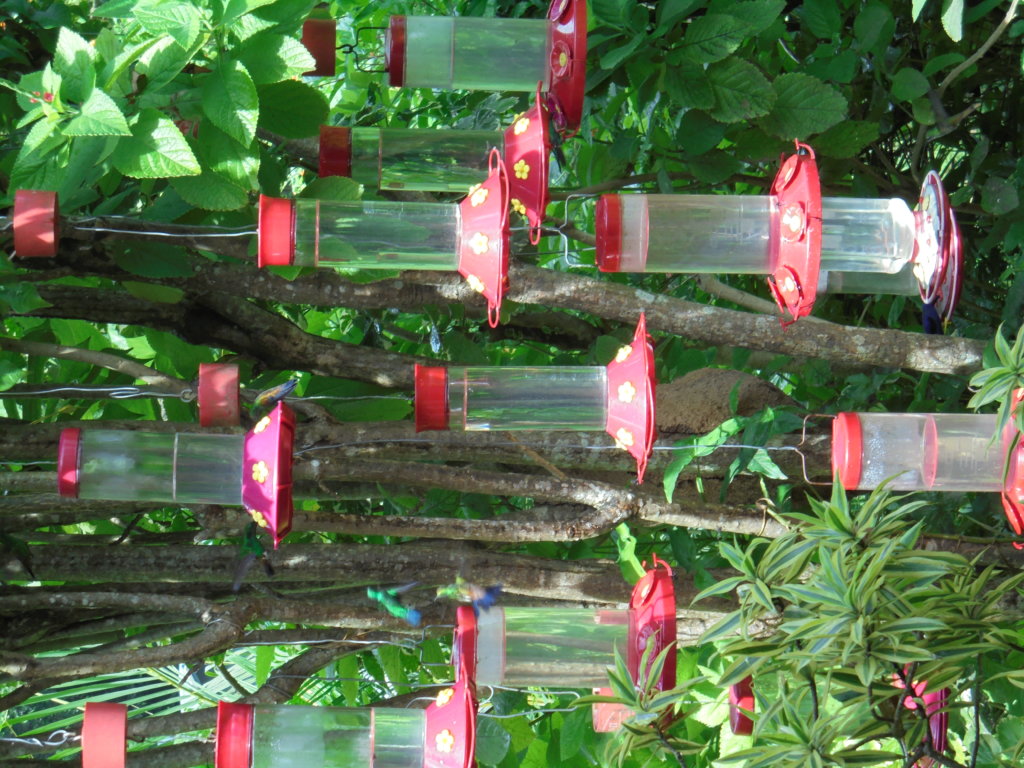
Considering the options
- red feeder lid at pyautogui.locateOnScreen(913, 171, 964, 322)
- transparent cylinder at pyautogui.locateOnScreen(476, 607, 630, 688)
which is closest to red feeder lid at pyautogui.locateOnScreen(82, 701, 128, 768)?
transparent cylinder at pyautogui.locateOnScreen(476, 607, 630, 688)

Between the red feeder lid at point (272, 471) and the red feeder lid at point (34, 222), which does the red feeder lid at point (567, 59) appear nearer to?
the red feeder lid at point (272, 471)

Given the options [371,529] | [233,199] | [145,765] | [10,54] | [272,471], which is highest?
[10,54]

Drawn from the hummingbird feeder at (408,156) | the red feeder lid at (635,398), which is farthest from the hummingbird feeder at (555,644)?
the hummingbird feeder at (408,156)

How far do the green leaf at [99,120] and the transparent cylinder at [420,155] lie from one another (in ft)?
1.63

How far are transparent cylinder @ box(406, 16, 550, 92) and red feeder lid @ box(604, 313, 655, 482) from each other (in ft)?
1.66

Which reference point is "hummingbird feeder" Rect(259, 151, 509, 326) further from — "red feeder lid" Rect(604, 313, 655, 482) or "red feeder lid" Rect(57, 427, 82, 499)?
"red feeder lid" Rect(57, 427, 82, 499)

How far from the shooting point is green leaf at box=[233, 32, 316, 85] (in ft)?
5.17

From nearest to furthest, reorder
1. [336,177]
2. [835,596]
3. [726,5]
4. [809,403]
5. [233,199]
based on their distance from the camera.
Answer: [835,596]
[233,199]
[336,177]
[726,5]
[809,403]

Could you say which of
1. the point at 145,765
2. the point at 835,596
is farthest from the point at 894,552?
the point at 145,765

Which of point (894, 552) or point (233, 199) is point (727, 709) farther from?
point (233, 199)

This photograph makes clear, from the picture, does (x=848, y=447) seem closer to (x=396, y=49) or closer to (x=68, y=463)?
(x=396, y=49)

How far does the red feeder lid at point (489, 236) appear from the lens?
152 cm

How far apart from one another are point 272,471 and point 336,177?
476 mm

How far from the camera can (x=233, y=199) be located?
162 cm
